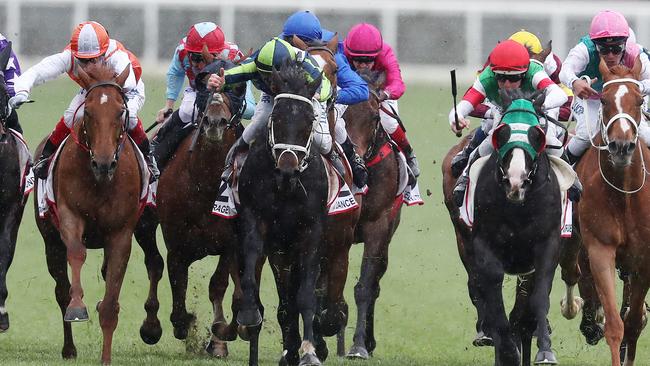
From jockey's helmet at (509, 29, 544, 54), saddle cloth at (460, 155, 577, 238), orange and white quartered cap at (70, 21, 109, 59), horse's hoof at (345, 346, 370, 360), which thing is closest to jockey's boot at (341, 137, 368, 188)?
saddle cloth at (460, 155, 577, 238)

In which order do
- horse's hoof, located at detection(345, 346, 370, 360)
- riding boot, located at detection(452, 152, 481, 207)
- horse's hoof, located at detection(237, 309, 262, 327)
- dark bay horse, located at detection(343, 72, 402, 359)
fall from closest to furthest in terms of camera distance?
1. horse's hoof, located at detection(237, 309, 262, 327)
2. riding boot, located at detection(452, 152, 481, 207)
3. horse's hoof, located at detection(345, 346, 370, 360)
4. dark bay horse, located at detection(343, 72, 402, 359)

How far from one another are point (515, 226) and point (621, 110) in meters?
1.02

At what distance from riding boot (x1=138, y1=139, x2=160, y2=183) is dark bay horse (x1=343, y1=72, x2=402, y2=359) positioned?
1526 mm

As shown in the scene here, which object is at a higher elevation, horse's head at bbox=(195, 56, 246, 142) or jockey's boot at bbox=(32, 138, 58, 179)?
horse's head at bbox=(195, 56, 246, 142)

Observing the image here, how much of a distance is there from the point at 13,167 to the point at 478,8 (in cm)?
2027

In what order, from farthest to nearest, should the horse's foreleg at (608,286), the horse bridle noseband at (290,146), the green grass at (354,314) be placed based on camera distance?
1. the green grass at (354,314)
2. the horse's foreleg at (608,286)
3. the horse bridle noseband at (290,146)

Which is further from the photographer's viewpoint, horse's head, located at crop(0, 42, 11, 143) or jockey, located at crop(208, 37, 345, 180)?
horse's head, located at crop(0, 42, 11, 143)

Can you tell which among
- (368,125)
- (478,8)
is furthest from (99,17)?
(368,125)

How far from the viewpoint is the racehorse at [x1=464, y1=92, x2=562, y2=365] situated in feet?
29.2

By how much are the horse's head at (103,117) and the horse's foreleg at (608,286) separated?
318 centimetres

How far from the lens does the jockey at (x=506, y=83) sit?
9.38m

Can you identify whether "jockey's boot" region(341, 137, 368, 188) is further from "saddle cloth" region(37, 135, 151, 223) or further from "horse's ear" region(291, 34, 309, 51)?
"saddle cloth" region(37, 135, 151, 223)

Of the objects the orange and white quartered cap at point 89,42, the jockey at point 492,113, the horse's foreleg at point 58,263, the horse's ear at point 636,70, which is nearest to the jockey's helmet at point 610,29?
the jockey at point 492,113

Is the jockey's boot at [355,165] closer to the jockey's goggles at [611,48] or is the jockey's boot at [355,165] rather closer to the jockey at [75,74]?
the jockey at [75,74]
